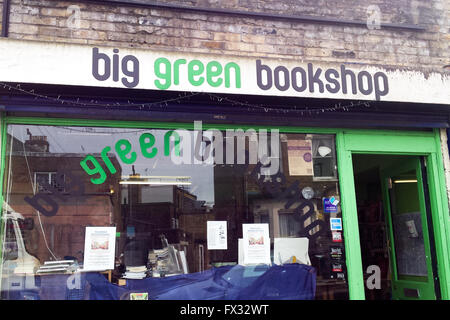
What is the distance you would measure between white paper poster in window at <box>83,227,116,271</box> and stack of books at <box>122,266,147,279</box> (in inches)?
6.5

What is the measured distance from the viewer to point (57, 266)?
14.7ft

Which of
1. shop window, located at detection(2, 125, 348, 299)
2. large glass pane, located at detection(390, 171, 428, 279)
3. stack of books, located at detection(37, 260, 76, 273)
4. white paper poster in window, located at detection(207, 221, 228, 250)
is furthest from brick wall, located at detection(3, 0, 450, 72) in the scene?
stack of books, located at detection(37, 260, 76, 273)

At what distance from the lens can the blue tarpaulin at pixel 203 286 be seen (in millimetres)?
4457

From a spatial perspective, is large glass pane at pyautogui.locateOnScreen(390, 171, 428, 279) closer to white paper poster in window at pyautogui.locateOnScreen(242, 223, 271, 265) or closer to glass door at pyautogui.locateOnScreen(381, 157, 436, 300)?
glass door at pyautogui.locateOnScreen(381, 157, 436, 300)

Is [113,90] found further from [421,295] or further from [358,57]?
[421,295]

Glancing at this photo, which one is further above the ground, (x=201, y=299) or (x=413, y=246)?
(x=413, y=246)

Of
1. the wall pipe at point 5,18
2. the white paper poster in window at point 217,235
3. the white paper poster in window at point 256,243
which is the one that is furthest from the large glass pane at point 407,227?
the wall pipe at point 5,18

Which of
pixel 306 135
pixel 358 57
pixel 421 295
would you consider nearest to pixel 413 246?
pixel 421 295

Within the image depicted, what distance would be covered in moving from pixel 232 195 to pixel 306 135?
1096 mm

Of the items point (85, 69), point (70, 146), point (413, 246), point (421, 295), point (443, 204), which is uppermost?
point (85, 69)

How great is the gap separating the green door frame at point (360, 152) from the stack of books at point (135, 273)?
1463mm

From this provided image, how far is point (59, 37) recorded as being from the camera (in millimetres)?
4859

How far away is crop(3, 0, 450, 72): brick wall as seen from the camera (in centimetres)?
490

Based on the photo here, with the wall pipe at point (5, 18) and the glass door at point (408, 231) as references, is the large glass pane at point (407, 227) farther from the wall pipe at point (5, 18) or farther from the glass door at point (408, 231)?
the wall pipe at point (5, 18)
